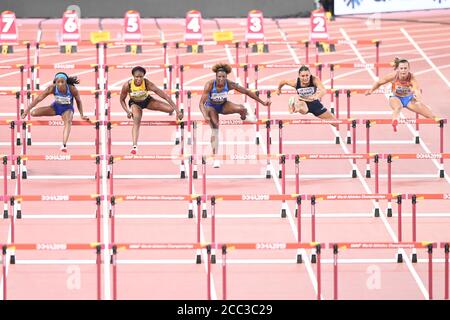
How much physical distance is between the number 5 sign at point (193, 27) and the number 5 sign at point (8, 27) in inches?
122

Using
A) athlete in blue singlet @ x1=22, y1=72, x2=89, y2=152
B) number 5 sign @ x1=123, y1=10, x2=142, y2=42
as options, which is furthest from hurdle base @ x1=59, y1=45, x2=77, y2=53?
athlete in blue singlet @ x1=22, y1=72, x2=89, y2=152

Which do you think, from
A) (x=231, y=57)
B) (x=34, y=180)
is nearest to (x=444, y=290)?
(x=34, y=180)

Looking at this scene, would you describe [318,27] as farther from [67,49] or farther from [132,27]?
[67,49]

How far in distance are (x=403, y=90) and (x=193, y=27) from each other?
8.11 metres

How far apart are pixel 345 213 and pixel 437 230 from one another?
133cm

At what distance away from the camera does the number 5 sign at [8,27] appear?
1180 inches

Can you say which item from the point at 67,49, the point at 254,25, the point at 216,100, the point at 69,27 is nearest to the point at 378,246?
the point at 216,100

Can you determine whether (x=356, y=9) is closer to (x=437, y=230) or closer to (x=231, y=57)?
(x=231, y=57)

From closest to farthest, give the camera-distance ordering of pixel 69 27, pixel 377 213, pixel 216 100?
pixel 377 213 → pixel 216 100 → pixel 69 27

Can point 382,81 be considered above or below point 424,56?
below

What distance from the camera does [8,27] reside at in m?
30.0

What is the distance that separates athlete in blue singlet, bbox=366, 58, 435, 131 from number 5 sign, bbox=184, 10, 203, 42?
25.7 feet

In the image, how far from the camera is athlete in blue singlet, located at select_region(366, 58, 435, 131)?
905 inches

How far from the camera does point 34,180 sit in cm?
2238
